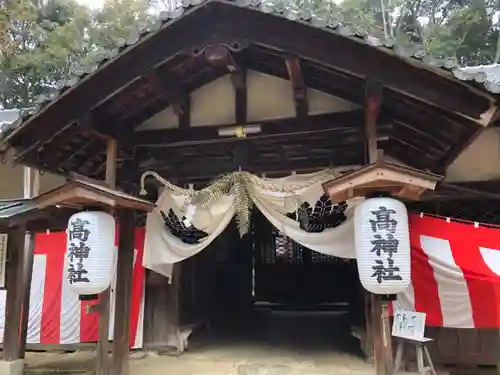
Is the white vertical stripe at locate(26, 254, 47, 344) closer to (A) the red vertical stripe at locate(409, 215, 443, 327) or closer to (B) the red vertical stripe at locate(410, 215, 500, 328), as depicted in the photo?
(A) the red vertical stripe at locate(409, 215, 443, 327)

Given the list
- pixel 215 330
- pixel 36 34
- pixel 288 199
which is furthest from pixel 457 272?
pixel 36 34

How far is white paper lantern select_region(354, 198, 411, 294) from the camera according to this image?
15.9 feet

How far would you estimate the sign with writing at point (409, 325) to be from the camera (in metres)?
5.64

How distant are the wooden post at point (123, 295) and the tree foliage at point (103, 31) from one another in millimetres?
11903

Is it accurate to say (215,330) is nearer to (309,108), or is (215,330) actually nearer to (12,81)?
(309,108)

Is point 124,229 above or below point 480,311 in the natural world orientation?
above

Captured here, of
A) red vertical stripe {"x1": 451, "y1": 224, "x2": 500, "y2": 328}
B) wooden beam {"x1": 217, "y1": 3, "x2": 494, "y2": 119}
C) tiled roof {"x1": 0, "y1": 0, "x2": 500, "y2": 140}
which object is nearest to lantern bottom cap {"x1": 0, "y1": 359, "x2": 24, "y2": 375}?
tiled roof {"x1": 0, "y1": 0, "x2": 500, "y2": 140}

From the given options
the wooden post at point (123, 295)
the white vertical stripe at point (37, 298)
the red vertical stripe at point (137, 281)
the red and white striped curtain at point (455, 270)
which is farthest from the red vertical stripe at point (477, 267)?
the white vertical stripe at point (37, 298)

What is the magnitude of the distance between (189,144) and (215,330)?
5398 millimetres

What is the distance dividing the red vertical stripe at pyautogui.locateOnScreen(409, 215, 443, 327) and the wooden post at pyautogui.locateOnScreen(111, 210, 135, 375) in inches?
148

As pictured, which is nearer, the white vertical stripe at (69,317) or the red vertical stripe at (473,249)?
the red vertical stripe at (473,249)

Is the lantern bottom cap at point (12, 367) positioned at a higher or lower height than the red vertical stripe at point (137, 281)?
lower

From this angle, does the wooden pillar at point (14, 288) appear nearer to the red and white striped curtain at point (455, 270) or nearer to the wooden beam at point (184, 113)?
the wooden beam at point (184, 113)

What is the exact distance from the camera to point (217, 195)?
21.0 ft
